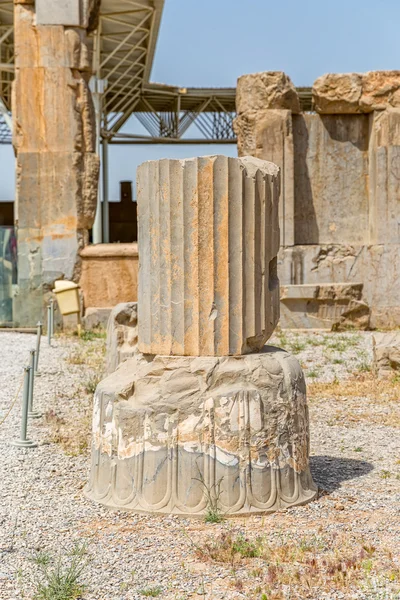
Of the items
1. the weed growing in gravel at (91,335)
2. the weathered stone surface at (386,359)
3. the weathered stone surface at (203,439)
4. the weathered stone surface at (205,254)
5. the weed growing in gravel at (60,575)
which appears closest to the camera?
the weed growing in gravel at (60,575)

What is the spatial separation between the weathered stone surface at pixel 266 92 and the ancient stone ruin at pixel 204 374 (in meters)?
8.89

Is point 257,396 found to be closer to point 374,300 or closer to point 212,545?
point 212,545

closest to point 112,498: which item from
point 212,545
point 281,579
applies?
point 212,545

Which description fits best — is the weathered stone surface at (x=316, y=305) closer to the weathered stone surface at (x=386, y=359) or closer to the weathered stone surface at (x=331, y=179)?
the weathered stone surface at (x=331, y=179)

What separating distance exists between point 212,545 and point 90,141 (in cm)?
1029

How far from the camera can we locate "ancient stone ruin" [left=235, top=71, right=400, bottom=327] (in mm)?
13258

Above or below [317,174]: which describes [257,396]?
below

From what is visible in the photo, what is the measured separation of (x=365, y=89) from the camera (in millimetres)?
13391

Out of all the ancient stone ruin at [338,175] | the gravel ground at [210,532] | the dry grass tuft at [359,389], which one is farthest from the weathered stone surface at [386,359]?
the ancient stone ruin at [338,175]

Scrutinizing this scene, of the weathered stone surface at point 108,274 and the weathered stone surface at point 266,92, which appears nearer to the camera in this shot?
the weathered stone surface at point 108,274

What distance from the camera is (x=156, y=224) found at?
460 centimetres

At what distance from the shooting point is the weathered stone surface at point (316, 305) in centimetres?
1253

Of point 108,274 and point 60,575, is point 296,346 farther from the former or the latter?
point 60,575

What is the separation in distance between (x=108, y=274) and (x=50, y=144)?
7.36 feet
